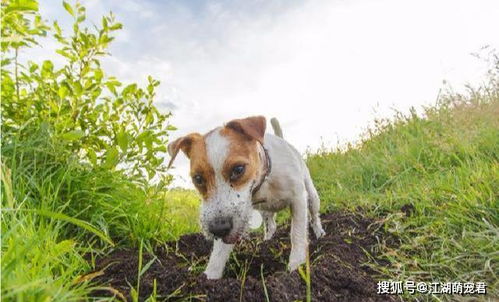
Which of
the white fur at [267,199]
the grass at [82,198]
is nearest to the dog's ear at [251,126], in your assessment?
the white fur at [267,199]

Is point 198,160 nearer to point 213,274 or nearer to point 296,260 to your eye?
point 213,274

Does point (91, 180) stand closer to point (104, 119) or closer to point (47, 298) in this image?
point (104, 119)

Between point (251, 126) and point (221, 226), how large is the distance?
29.7 inches

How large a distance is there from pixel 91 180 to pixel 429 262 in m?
2.69

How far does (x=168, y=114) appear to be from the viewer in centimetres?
423

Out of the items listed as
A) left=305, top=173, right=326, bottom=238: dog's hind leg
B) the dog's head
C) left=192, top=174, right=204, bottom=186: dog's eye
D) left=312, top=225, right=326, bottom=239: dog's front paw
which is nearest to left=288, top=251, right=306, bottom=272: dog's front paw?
the dog's head

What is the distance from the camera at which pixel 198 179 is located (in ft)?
9.92

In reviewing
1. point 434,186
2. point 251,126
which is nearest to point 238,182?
point 251,126

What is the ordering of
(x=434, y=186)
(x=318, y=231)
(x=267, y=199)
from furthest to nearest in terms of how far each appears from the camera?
(x=318, y=231), (x=434, y=186), (x=267, y=199)

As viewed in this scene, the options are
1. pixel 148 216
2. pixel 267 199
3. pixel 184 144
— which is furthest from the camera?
pixel 148 216

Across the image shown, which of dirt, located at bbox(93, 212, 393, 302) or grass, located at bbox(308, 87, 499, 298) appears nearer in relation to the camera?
dirt, located at bbox(93, 212, 393, 302)

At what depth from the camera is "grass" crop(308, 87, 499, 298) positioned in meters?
3.03

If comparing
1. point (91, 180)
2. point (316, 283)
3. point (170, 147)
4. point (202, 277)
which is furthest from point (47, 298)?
point (91, 180)

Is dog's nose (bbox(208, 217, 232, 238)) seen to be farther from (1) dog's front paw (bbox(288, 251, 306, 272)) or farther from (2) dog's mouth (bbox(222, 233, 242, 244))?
(1) dog's front paw (bbox(288, 251, 306, 272))
